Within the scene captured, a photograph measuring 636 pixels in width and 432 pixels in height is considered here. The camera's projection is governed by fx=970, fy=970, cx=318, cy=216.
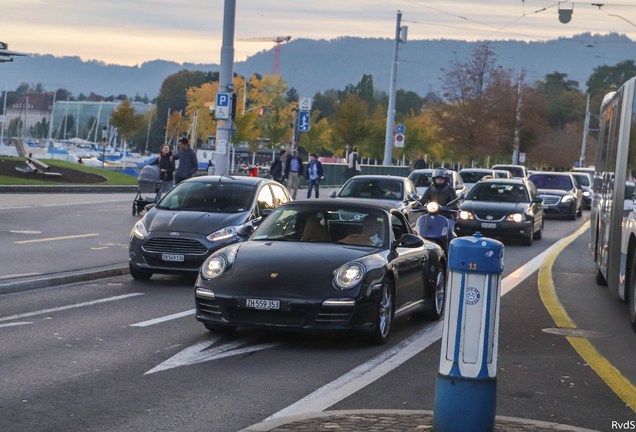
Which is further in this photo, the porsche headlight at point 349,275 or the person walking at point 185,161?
the person walking at point 185,161

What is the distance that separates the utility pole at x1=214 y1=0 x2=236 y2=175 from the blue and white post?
16.4 m

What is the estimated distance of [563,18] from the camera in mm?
36250

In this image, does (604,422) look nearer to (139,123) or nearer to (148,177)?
(148,177)

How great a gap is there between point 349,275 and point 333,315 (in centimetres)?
42

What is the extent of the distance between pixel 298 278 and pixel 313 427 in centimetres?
321

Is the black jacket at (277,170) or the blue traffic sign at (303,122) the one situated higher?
the blue traffic sign at (303,122)

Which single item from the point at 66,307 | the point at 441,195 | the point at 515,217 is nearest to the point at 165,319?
the point at 66,307

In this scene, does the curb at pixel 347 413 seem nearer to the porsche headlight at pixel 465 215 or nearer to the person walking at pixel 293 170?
the porsche headlight at pixel 465 215

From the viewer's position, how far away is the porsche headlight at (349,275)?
28.2 feet

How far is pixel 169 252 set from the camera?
1303cm

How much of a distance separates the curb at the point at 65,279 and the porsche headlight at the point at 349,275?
4991mm

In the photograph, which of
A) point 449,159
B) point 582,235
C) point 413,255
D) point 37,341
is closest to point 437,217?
point 413,255

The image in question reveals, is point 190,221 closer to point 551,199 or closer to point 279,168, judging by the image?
point 279,168

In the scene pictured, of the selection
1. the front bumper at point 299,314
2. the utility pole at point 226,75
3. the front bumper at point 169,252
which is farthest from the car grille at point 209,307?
the utility pole at point 226,75
